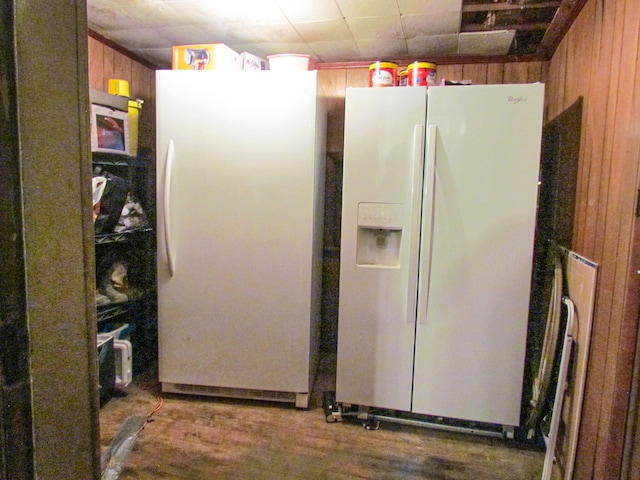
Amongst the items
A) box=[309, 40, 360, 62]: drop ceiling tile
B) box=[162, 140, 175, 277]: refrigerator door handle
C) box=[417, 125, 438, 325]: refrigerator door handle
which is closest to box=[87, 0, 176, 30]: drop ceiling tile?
box=[162, 140, 175, 277]: refrigerator door handle

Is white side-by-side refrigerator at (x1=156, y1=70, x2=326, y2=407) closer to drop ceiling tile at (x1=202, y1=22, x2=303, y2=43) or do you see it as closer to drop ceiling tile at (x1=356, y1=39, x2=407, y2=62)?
drop ceiling tile at (x1=202, y1=22, x2=303, y2=43)

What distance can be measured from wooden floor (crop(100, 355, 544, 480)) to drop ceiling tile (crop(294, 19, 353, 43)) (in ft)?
6.78

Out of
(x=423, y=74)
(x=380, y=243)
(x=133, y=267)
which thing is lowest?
(x=133, y=267)

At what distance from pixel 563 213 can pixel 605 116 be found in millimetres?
595

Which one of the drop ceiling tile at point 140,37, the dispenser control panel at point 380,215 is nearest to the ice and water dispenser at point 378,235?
the dispenser control panel at point 380,215

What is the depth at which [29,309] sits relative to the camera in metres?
0.47

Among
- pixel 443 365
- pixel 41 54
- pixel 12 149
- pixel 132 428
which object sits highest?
pixel 41 54

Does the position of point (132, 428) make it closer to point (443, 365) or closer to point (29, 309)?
point (443, 365)

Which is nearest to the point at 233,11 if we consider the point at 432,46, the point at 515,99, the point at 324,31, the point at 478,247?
the point at 324,31

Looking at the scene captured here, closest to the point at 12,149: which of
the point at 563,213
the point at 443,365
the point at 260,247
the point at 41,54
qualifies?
the point at 41,54

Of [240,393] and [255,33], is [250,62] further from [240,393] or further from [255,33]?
[240,393]

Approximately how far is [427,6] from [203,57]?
3.78 feet

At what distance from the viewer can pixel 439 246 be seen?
1893mm

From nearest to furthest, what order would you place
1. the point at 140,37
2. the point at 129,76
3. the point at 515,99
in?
the point at 515,99 → the point at 140,37 → the point at 129,76
